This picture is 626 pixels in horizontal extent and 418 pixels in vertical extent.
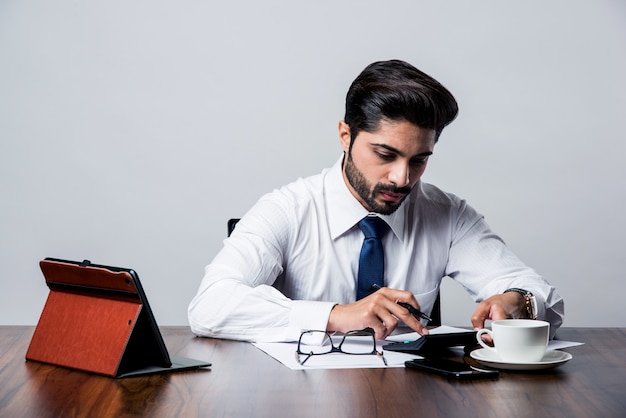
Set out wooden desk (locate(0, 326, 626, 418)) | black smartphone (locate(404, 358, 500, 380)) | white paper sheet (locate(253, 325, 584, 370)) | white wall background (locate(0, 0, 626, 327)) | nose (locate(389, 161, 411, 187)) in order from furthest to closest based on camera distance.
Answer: white wall background (locate(0, 0, 626, 327)) → nose (locate(389, 161, 411, 187)) → white paper sheet (locate(253, 325, 584, 370)) → black smartphone (locate(404, 358, 500, 380)) → wooden desk (locate(0, 326, 626, 418))

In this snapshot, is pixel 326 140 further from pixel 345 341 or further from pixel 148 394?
pixel 148 394

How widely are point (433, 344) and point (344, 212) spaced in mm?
748

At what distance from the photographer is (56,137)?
3734 mm

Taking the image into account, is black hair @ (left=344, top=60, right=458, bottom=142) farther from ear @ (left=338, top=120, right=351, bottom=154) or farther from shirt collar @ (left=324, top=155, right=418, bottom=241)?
shirt collar @ (left=324, top=155, right=418, bottom=241)

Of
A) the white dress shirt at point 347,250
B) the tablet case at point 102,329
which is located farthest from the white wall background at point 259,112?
the tablet case at point 102,329

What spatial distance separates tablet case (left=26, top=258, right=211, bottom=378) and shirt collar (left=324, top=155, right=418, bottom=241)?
88cm

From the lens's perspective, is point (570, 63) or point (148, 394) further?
point (570, 63)

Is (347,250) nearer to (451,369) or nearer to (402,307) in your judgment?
(402,307)

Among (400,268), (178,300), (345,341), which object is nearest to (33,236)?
(178,300)

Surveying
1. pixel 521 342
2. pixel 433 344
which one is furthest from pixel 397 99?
pixel 521 342

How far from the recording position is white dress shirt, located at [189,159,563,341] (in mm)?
2152

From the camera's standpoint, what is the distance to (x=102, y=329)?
1.48 metres

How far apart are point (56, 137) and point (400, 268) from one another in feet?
6.68

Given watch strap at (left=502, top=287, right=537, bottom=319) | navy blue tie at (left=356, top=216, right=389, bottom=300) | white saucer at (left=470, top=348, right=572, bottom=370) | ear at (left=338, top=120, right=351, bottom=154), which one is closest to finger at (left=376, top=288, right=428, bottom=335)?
white saucer at (left=470, top=348, right=572, bottom=370)
